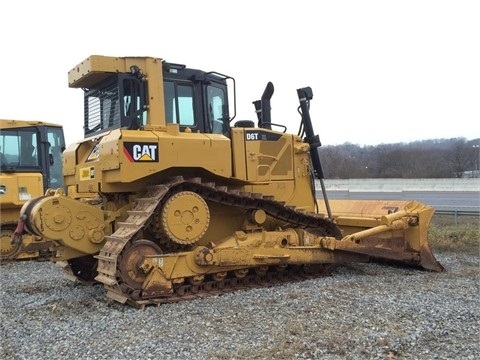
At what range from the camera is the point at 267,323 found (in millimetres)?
5758

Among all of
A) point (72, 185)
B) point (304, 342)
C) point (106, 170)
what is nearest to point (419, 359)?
point (304, 342)

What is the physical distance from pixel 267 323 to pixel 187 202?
216 cm

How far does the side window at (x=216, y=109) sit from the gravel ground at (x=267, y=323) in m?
2.64

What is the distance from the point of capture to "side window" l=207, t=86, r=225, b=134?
828cm

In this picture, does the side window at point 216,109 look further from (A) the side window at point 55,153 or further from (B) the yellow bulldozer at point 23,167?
(A) the side window at point 55,153

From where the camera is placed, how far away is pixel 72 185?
28.7ft

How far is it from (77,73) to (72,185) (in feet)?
6.12

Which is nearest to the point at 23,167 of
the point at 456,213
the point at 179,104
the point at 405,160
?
the point at 179,104

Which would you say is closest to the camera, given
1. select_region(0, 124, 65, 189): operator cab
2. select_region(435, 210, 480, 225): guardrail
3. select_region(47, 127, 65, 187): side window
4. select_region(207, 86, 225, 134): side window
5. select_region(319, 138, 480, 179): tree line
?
→ select_region(207, 86, 225, 134): side window

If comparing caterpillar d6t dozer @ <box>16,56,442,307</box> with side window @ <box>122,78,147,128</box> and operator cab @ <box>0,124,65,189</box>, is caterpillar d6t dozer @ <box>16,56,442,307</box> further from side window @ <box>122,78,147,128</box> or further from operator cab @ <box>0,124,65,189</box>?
operator cab @ <box>0,124,65,189</box>

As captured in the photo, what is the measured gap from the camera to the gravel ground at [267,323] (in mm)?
4922

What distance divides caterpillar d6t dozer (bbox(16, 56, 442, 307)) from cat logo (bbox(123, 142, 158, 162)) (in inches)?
0.5

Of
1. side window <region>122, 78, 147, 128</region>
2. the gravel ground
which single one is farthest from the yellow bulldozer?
side window <region>122, 78, 147, 128</region>

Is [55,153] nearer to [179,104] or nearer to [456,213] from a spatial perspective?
[179,104]
